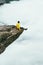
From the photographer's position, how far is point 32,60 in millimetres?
52312

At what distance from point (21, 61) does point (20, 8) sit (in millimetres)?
45970

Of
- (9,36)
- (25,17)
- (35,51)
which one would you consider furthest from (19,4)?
(9,36)

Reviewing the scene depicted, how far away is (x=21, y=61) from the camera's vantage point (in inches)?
1945

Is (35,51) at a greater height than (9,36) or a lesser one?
lesser

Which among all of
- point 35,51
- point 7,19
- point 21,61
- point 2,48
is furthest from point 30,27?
point 2,48

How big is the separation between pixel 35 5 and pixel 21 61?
183ft

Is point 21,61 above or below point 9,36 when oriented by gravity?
Answer: below

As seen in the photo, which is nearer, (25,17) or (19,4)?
(25,17)

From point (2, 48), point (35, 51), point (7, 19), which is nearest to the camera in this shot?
point (2, 48)

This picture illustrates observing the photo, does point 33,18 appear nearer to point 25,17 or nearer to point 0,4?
point 25,17

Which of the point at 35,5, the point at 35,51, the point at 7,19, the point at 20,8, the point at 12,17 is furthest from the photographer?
the point at 35,5

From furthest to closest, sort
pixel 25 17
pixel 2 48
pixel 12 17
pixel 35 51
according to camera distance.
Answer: pixel 25 17 < pixel 12 17 < pixel 35 51 < pixel 2 48

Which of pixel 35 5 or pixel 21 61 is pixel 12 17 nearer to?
pixel 35 5

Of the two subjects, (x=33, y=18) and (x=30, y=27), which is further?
(x=33, y=18)
